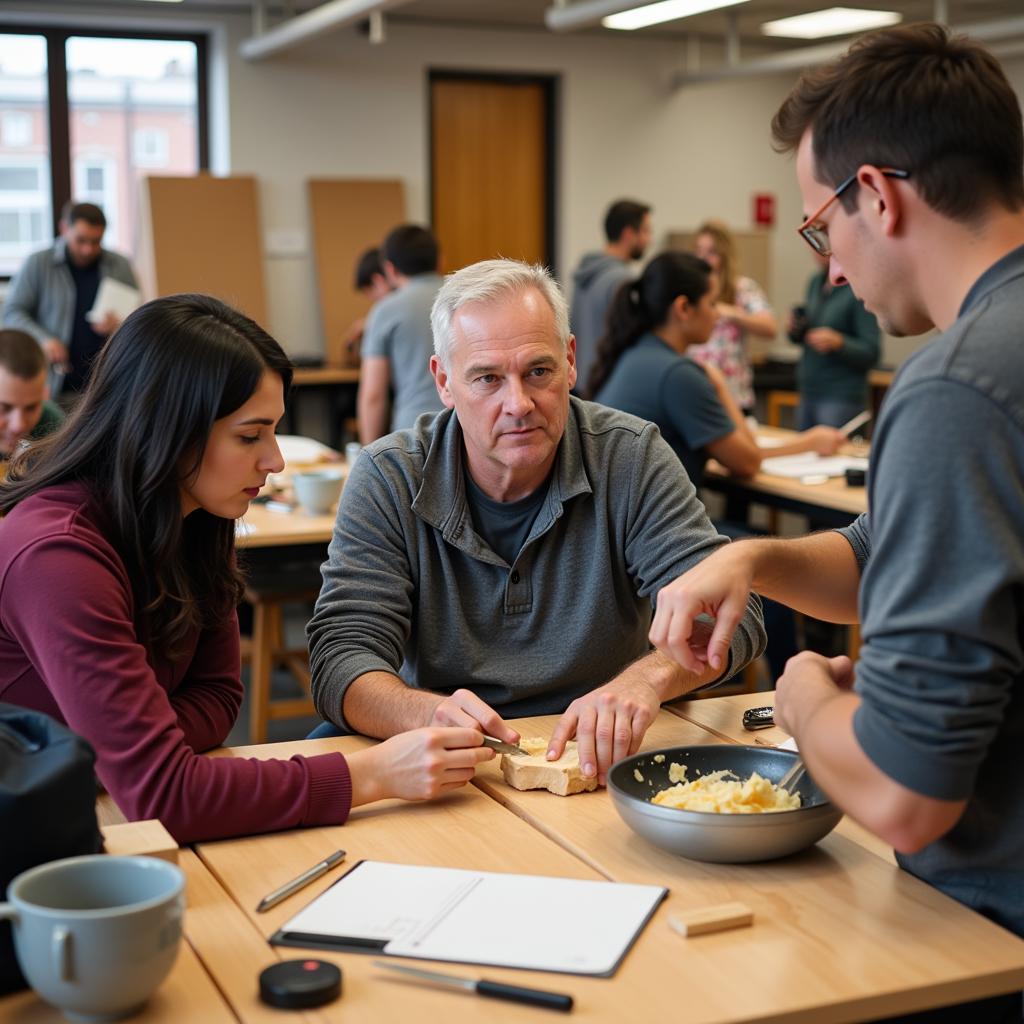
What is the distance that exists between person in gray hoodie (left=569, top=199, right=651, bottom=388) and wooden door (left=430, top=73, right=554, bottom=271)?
1.62m

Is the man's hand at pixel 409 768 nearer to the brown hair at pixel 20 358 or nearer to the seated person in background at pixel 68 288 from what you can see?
the brown hair at pixel 20 358

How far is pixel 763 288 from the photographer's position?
30.6 feet

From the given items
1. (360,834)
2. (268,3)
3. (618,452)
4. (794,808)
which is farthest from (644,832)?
(268,3)

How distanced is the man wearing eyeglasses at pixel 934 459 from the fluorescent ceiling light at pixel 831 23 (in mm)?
6594

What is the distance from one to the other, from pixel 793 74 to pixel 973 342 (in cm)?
914

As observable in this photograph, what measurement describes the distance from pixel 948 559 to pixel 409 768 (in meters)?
0.72

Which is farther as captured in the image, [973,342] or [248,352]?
[248,352]

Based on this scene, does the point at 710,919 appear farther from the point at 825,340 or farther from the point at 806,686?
the point at 825,340

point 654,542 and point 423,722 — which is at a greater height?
point 654,542

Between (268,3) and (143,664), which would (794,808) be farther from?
(268,3)

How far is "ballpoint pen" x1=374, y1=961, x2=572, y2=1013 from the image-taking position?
110cm

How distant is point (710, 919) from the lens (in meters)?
1.24

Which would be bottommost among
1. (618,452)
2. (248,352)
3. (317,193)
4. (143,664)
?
(143,664)

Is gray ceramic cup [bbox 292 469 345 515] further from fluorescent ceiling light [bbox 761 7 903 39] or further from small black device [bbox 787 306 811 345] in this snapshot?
fluorescent ceiling light [bbox 761 7 903 39]
